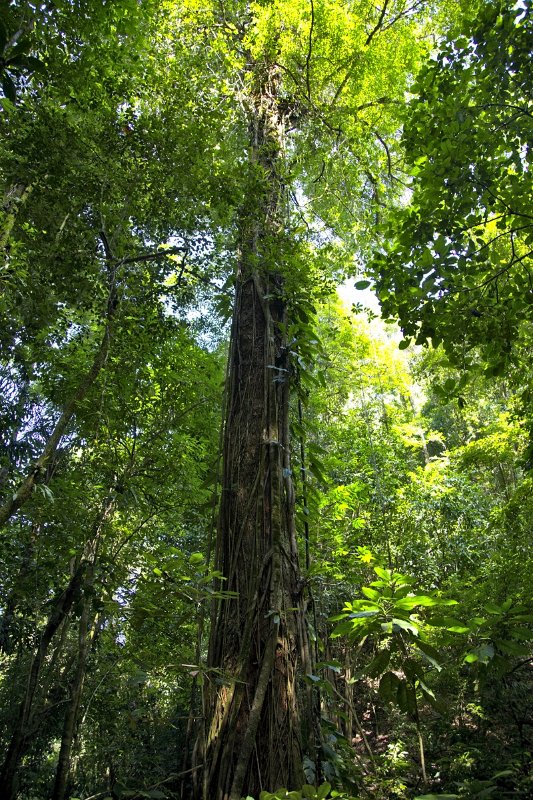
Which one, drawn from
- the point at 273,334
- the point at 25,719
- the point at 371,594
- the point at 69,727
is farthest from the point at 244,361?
the point at 25,719

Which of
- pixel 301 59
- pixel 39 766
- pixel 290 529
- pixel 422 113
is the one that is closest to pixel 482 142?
pixel 422 113

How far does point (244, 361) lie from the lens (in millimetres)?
3025

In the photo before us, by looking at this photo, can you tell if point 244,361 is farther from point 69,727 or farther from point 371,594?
point 69,727

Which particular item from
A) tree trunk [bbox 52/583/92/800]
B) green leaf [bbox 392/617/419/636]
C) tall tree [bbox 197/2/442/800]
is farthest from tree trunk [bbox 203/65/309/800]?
tree trunk [bbox 52/583/92/800]

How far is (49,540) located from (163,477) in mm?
1060

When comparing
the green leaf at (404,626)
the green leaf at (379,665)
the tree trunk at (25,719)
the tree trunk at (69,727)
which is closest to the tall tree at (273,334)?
the green leaf at (379,665)

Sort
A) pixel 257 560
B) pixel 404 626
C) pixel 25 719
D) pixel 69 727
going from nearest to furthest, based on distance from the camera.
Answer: pixel 404 626 < pixel 257 560 < pixel 69 727 < pixel 25 719

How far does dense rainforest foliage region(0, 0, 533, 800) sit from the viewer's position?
6.77 feet

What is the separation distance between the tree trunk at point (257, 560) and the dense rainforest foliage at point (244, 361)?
14 mm

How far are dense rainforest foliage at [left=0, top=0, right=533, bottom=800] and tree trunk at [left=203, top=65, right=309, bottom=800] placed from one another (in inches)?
0.5

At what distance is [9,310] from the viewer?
4320mm

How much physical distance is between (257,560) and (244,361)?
124 cm

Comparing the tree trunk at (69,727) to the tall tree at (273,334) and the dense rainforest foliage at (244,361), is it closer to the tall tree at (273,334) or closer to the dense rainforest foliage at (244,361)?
the dense rainforest foliage at (244,361)

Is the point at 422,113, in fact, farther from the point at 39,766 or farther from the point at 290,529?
the point at 39,766
